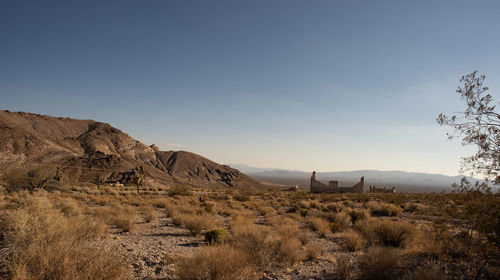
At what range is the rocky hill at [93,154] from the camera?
173 feet

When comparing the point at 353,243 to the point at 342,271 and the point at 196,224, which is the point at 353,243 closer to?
the point at 342,271

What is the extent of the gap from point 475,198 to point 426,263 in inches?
76.1

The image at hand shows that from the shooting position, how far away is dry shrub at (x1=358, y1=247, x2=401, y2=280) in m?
5.57

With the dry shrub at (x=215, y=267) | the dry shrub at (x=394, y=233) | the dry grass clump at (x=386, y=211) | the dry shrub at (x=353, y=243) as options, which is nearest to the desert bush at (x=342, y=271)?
the dry shrub at (x=215, y=267)

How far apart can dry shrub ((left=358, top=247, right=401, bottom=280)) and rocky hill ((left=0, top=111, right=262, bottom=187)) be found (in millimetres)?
25626

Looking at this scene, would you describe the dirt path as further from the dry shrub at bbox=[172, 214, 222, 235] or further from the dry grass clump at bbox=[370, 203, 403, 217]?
the dry grass clump at bbox=[370, 203, 403, 217]

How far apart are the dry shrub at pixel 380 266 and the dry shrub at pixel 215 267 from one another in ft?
8.78

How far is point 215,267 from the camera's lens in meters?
4.80

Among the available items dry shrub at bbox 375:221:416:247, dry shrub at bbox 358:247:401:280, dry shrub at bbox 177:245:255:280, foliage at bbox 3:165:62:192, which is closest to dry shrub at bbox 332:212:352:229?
dry shrub at bbox 375:221:416:247

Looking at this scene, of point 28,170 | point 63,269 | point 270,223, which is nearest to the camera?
point 63,269

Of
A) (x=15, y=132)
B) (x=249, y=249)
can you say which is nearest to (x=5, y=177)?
(x=249, y=249)

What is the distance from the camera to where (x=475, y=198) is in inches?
222

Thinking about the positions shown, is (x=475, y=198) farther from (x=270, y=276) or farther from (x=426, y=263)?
(x=270, y=276)

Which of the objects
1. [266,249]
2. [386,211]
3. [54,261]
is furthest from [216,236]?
[386,211]
